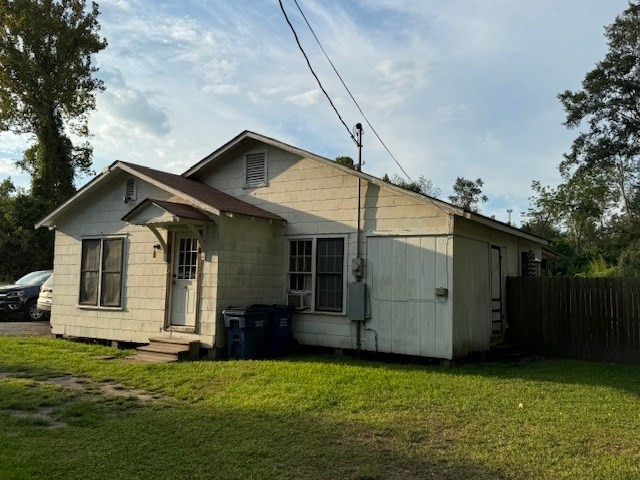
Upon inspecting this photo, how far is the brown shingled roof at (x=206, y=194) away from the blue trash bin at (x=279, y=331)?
202cm

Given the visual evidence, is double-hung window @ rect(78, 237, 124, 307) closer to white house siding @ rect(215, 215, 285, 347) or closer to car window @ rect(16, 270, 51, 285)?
white house siding @ rect(215, 215, 285, 347)

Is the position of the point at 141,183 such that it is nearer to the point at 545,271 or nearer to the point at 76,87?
the point at 545,271

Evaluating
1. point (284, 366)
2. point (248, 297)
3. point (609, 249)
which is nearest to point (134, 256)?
point (248, 297)

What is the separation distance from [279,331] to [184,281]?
2226 mm

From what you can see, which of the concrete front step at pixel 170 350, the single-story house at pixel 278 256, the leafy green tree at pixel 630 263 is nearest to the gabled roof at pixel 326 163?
the single-story house at pixel 278 256

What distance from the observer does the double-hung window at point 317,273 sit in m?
10.8

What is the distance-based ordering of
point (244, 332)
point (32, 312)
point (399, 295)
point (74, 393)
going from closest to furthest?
1. point (74, 393)
2. point (244, 332)
3. point (399, 295)
4. point (32, 312)

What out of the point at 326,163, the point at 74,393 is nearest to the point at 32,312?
the point at 74,393

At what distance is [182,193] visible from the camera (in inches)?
408

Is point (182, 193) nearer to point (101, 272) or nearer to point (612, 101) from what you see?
point (101, 272)

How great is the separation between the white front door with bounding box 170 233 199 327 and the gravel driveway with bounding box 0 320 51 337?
478 centimetres

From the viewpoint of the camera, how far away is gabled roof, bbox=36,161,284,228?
10250 millimetres

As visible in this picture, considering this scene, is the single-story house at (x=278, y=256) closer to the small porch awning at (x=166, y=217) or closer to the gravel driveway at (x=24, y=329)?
the small porch awning at (x=166, y=217)

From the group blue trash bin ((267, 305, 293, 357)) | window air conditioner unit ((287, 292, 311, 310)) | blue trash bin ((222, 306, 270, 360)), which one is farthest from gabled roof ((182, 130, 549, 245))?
blue trash bin ((222, 306, 270, 360))
